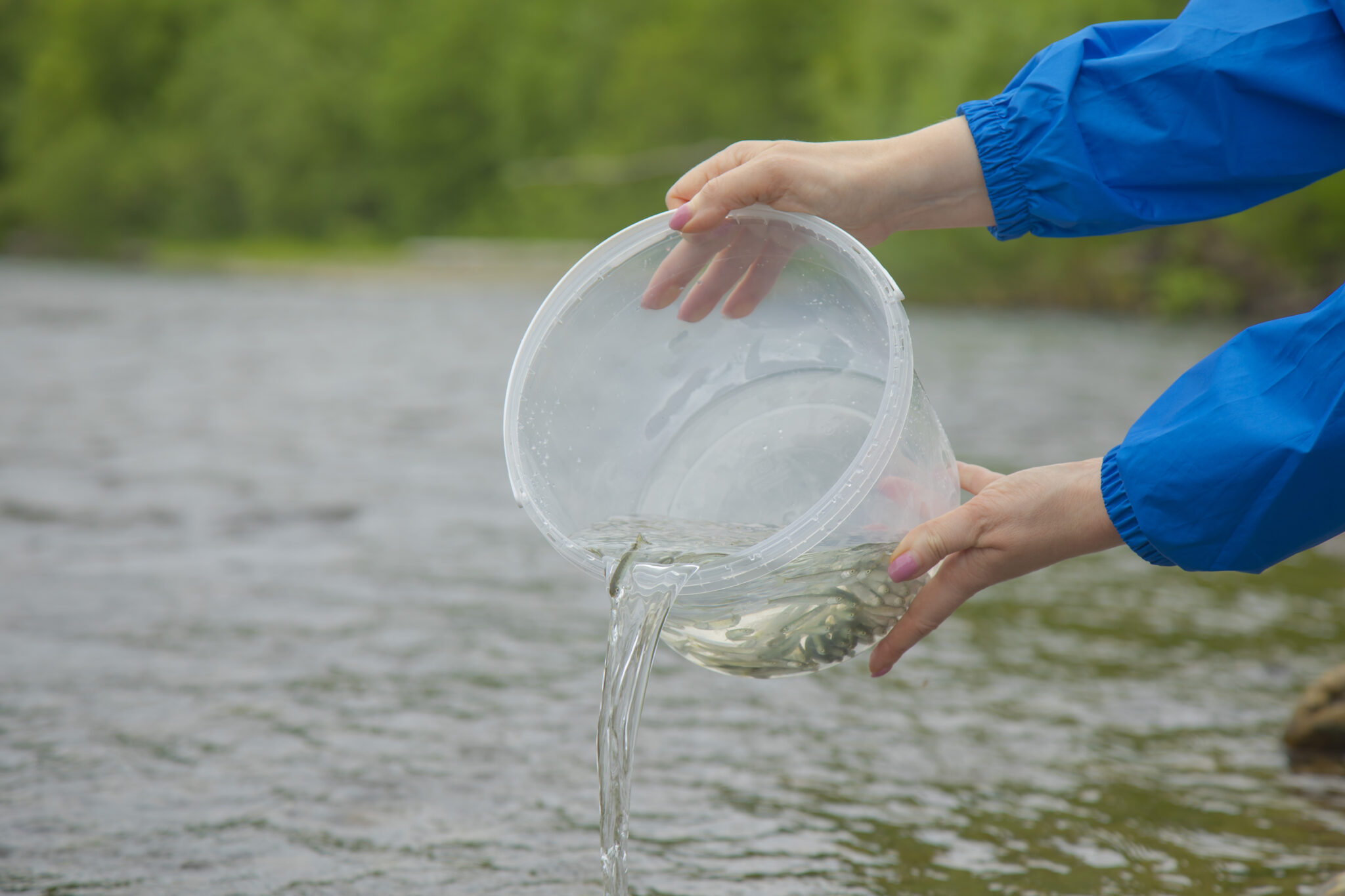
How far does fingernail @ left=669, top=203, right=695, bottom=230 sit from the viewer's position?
162cm

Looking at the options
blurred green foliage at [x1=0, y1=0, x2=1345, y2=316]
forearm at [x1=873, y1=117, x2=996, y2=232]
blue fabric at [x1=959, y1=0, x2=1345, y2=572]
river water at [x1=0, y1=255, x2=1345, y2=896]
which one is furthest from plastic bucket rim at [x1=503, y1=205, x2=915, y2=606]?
blurred green foliage at [x1=0, y1=0, x2=1345, y2=316]

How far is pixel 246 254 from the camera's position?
114 feet

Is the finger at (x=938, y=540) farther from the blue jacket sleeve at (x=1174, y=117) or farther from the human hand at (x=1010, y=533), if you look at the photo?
the blue jacket sleeve at (x=1174, y=117)

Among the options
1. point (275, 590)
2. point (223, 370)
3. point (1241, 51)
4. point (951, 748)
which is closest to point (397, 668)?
point (275, 590)

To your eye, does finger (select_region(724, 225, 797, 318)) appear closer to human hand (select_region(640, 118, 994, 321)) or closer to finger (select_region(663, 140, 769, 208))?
human hand (select_region(640, 118, 994, 321))

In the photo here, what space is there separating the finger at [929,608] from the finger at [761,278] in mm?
497

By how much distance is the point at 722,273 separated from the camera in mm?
1786

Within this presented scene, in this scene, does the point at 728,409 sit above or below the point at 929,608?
above

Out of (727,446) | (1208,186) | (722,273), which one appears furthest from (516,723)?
(1208,186)

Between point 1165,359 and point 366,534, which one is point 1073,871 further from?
point 1165,359

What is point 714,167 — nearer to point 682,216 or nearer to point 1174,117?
point 682,216

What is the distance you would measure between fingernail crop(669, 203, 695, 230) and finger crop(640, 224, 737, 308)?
56 mm

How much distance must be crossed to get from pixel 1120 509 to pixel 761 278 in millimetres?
649

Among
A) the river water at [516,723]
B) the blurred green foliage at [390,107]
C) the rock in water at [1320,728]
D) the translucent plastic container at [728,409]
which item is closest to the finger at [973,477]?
the translucent plastic container at [728,409]
